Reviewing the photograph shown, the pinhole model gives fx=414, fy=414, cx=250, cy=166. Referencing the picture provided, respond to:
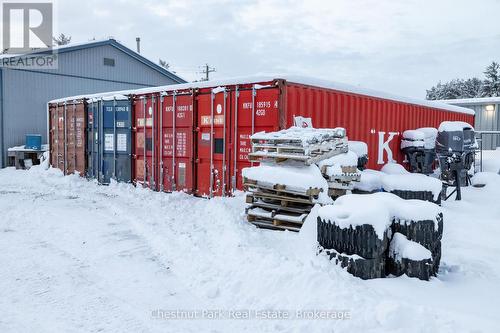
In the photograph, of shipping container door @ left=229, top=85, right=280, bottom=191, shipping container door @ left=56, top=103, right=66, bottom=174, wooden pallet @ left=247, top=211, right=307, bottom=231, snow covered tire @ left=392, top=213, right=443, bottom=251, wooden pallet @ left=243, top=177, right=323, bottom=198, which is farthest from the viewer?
shipping container door @ left=56, top=103, right=66, bottom=174

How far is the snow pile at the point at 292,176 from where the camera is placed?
6.80 meters

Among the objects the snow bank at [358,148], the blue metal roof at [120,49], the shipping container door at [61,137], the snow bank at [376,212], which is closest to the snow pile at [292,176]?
the snow bank at [376,212]

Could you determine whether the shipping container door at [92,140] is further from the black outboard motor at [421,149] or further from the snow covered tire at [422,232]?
the snow covered tire at [422,232]

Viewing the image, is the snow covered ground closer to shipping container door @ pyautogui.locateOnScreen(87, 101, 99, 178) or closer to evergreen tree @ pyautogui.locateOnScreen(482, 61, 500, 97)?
shipping container door @ pyautogui.locateOnScreen(87, 101, 99, 178)

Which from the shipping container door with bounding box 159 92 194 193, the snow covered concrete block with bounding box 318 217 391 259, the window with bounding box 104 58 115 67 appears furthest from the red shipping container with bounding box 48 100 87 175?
the snow covered concrete block with bounding box 318 217 391 259

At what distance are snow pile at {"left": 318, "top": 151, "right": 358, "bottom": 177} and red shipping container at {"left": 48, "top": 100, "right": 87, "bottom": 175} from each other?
1019 cm

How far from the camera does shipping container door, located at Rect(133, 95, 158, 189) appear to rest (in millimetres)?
11836

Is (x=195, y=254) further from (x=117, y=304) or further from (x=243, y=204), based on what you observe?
(x=243, y=204)

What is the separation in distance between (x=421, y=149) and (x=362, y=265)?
860 centimetres

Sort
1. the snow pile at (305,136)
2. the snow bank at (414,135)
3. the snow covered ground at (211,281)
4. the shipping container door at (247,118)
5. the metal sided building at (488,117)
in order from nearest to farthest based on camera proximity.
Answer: the snow covered ground at (211,281), the snow pile at (305,136), the shipping container door at (247,118), the snow bank at (414,135), the metal sided building at (488,117)

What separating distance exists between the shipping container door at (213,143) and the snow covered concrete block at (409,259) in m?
5.25

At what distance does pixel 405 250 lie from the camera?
4914mm

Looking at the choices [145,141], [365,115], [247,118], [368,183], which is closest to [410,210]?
[368,183]

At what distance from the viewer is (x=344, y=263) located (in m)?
4.95
